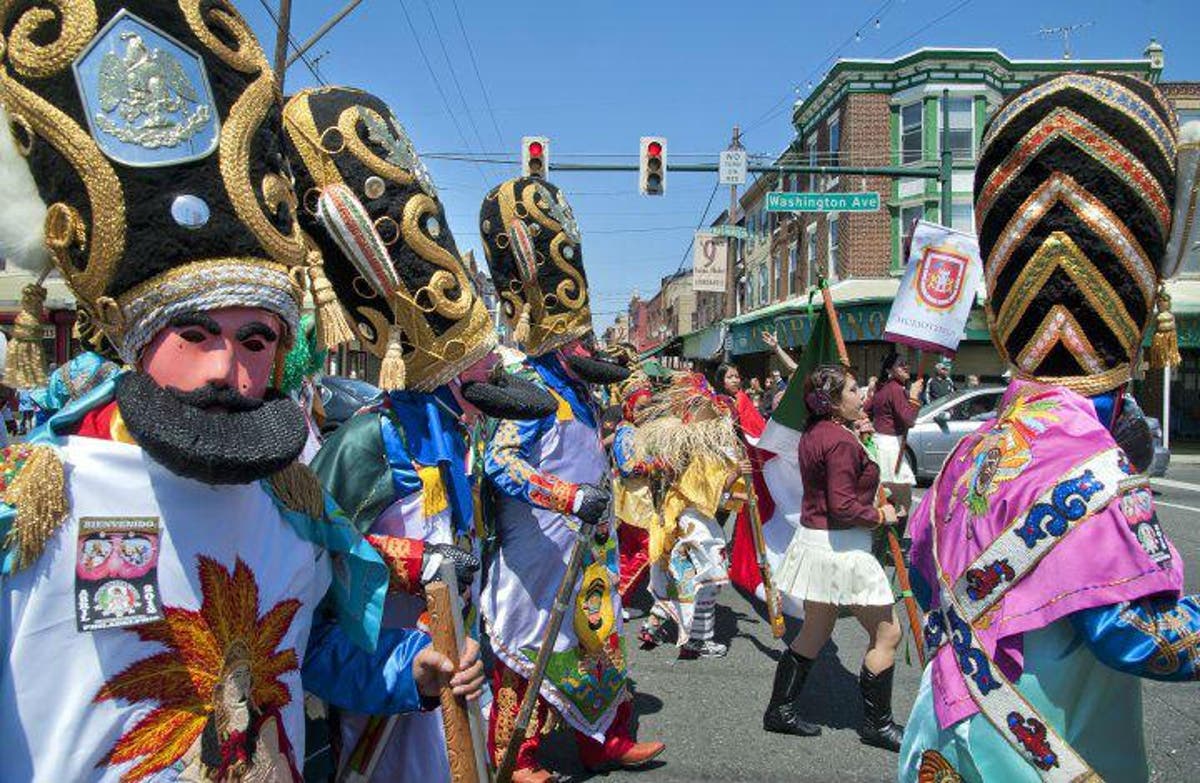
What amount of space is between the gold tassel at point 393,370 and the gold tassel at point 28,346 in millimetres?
1045

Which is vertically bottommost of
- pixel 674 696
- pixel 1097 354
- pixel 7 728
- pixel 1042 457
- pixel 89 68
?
pixel 674 696

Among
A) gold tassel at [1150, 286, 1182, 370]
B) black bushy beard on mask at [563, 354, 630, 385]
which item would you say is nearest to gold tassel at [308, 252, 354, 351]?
gold tassel at [1150, 286, 1182, 370]

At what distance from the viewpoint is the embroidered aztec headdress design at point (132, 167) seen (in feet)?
4.64

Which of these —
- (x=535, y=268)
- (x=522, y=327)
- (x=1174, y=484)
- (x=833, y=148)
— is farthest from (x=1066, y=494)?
(x=833, y=148)

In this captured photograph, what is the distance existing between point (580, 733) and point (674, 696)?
1.15 m

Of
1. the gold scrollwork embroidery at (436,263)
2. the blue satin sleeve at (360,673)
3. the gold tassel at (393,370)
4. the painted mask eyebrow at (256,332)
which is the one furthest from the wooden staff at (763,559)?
the painted mask eyebrow at (256,332)

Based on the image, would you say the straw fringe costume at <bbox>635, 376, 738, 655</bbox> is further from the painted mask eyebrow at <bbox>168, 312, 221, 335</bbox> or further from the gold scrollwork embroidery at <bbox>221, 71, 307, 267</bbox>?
the painted mask eyebrow at <bbox>168, 312, 221, 335</bbox>

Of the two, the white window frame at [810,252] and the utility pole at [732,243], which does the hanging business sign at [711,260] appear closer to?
the utility pole at [732,243]

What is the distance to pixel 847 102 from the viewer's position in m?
23.9

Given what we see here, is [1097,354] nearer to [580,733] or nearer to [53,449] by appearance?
[53,449]

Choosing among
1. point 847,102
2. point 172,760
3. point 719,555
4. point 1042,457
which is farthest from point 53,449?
point 847,102

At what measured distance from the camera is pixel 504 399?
118 inches

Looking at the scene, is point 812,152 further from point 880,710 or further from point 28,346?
Result: point 28,346

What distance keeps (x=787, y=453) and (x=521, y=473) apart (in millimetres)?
2771
